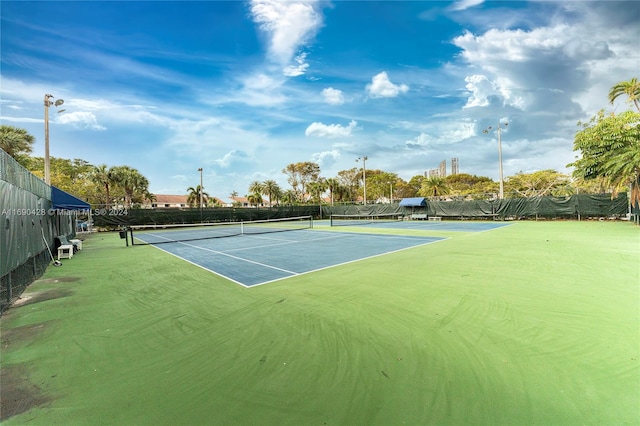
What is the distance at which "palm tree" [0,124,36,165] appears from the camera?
2086 cm

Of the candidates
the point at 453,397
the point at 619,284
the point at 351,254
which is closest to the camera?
the point at 453,397

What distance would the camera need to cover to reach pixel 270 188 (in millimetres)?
57750

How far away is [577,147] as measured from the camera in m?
19.6

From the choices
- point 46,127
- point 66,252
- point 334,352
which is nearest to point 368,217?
point 66,252

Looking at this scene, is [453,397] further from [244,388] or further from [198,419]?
[198,419]

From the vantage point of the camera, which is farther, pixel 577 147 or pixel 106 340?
pixel 577 147

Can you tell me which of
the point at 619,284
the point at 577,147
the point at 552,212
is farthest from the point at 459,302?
the point at 552,212

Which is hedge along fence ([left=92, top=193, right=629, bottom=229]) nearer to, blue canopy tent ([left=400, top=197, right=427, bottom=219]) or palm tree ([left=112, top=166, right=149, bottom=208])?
blue canopy tent ([left=400, top=197, right=427, bottom=219])

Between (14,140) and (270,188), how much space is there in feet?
127

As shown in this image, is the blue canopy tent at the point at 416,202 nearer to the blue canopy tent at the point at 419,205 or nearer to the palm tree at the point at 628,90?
the blue canopy tent at the point at 419,205

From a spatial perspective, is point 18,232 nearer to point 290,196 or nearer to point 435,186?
point 435,186

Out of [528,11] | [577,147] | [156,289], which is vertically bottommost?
[156,289]

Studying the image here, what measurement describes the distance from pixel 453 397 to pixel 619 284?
521cm

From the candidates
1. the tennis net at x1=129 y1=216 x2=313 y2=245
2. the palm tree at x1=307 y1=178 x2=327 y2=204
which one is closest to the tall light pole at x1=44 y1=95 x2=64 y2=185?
the tennis net at x1=129 y1=216 x2=313 y2=245
